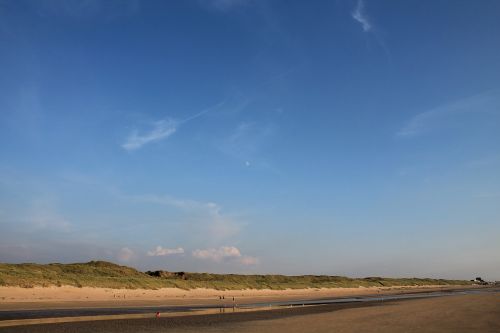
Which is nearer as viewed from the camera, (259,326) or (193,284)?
(259,326)

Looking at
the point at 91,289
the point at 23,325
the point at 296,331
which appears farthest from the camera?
the point at 91,289

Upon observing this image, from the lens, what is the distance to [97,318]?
27.2m

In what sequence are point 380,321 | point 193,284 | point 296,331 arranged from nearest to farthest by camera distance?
point 296,331 → point 380,321 → point 193,284

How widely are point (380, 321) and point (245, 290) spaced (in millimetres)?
53684

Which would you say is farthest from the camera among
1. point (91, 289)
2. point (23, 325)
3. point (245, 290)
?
point (245, 290)

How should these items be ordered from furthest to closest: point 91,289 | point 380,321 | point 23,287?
1. point 91,289
2. point 23,287
3. point 380,321

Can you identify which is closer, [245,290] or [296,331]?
[296,331]

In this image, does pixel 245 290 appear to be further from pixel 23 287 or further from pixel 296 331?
pixel 296 331

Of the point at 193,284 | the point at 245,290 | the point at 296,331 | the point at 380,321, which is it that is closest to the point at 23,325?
the point at 296,331

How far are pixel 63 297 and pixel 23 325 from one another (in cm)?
2310

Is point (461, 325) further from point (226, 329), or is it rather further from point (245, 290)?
point (245, 290)

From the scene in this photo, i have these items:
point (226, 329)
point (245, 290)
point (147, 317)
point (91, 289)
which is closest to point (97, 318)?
point (147, 317)

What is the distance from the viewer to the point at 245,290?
250ft

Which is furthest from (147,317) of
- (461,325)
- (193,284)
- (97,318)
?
(193,284)
